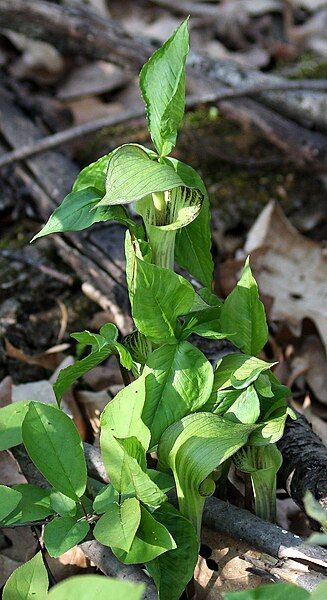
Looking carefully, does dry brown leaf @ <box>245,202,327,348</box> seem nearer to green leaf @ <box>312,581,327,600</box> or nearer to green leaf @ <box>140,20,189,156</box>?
green leaf @ <box>140,20,189,156</box>

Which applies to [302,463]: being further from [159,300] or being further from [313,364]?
[313,364]

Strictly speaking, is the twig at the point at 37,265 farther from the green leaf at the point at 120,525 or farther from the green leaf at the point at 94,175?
the green leaf at the point at 120,525

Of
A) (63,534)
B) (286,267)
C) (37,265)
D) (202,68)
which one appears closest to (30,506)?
(63,534)

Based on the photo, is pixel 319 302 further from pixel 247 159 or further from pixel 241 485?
pixel 241 485

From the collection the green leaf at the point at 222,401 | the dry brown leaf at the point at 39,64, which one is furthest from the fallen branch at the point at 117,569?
the dry brown leaf at the point at 39,64

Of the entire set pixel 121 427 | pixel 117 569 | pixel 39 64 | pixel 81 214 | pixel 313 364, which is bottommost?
pixel 313 364

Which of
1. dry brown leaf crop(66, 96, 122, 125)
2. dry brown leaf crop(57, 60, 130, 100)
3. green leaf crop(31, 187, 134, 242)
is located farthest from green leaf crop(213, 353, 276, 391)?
dry brown leaf crop(57, 60, 130, 100)
